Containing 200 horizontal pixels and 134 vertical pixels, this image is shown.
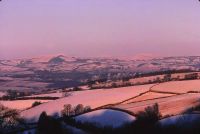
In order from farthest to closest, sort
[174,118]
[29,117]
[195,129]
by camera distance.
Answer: [29,117] → [174,118] → [195,129]

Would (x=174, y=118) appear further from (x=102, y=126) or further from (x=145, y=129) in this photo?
(x=102, y=126)

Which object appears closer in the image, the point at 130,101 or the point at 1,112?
the point at 130,101

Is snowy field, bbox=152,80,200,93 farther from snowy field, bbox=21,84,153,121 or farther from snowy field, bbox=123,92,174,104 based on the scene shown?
snowy field, bbox=123,92,174,104

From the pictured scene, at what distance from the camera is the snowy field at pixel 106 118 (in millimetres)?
65000

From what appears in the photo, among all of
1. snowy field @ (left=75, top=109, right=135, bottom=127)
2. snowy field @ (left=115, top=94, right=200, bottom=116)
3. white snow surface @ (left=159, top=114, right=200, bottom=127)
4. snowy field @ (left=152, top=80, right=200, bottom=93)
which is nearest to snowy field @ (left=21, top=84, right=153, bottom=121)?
snowy field @ (left=152, top=80, right=200, bottom=93)

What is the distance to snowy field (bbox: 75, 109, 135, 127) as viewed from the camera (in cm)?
6500

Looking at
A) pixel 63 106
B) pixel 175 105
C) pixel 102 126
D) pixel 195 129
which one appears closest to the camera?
pixel 195 129

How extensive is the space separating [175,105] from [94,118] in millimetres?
11449

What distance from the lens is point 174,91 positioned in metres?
93.8

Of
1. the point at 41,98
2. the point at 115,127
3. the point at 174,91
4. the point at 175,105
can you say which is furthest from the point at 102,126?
the point at 41,98

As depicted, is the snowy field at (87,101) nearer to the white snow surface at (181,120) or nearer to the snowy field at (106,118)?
the snowy field at (106,118)

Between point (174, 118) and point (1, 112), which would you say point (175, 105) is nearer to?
point (174, 118)

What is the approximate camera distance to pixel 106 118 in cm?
6862

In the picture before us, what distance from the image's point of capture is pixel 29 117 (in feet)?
273
